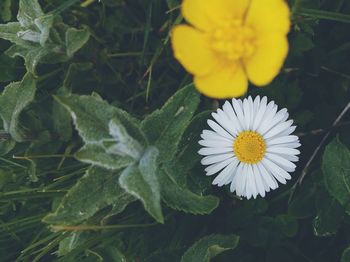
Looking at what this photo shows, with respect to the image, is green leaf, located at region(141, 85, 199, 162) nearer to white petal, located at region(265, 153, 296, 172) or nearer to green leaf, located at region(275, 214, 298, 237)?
white petal, located at region(265, 153, 296, 172)

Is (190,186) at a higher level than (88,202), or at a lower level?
lower

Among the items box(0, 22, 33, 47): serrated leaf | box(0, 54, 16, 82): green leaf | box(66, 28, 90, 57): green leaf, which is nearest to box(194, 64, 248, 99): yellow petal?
box(66, 28, 90, 57): green leaf

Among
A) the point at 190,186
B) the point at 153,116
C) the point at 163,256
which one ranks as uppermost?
the point at 153,116

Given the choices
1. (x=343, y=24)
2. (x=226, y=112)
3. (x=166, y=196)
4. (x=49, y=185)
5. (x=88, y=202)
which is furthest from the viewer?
(x=343, y=24)

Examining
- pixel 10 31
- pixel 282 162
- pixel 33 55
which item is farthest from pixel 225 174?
pixel 10 31

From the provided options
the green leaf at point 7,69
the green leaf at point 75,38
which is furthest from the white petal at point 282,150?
the green leaf at point 7,69

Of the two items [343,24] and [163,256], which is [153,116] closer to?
[163,256]

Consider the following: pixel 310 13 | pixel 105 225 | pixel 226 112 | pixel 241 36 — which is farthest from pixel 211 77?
pixel 105 225

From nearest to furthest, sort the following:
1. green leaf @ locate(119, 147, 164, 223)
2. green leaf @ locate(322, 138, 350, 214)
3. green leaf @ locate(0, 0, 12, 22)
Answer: green leaf @ locate(119, 147, 164, 223) → green leaf @ locate(322, 138, 350, 214) → green leaf @ locate(0, 0, 12, 22)
